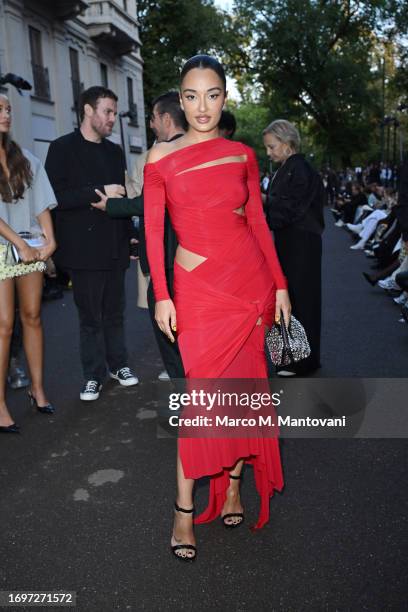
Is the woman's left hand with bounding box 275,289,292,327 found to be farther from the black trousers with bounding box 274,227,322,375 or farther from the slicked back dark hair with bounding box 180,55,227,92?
the black trousers with bounding box 274,227,322,375

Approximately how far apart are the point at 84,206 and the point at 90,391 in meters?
1.42

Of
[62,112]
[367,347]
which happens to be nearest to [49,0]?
[62,112]

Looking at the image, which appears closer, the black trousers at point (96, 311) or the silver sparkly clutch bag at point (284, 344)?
the silver sparkly clutch bag at point (284, 344)

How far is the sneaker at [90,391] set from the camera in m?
5.17

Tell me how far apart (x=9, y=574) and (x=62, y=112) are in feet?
66.9

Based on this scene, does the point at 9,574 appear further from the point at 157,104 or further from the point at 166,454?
the point at 157,104

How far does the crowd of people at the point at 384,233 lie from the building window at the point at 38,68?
9.96m

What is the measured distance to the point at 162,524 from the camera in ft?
10.6

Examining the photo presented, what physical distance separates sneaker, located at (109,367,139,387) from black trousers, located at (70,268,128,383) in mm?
146

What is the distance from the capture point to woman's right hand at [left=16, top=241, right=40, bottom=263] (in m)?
4.28

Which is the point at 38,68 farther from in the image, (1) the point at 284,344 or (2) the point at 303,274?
(1) the point at 284,344

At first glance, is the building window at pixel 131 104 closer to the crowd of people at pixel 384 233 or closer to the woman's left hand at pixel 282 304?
the crowd of people at pixel 384 233

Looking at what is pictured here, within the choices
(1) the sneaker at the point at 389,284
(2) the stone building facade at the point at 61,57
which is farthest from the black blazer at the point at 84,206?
(2) the stone building facade at the point at 61,57

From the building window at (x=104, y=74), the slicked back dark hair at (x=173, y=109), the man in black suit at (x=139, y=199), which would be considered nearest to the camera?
the man in black suit at (x=139, y=199)
